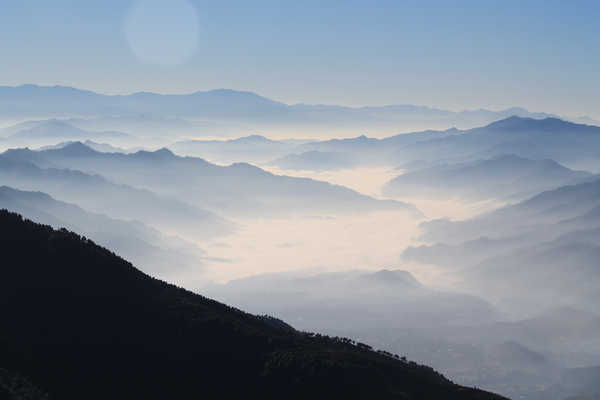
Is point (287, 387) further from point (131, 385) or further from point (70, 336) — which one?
point (70, 336)

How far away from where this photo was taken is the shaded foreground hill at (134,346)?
5491 centimetres

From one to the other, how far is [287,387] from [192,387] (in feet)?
33.0

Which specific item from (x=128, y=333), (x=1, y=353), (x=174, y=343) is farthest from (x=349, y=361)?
(x=1, y=353)

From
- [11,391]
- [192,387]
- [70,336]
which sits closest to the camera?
[11,391]

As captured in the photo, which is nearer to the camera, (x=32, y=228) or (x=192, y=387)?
(x=192, y=387)

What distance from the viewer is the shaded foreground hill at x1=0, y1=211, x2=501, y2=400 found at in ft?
180

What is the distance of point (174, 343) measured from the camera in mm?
62844

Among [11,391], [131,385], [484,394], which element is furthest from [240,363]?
[484,394]

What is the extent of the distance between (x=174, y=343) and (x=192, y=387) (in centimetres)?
841

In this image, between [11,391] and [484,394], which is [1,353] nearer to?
[11,391]

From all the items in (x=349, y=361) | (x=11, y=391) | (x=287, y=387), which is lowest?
(x=11, y=391)

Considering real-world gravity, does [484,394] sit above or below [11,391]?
above

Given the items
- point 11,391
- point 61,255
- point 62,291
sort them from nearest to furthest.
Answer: point 11,391 → point 62,291 → point 61,255

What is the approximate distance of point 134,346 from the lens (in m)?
60.9
